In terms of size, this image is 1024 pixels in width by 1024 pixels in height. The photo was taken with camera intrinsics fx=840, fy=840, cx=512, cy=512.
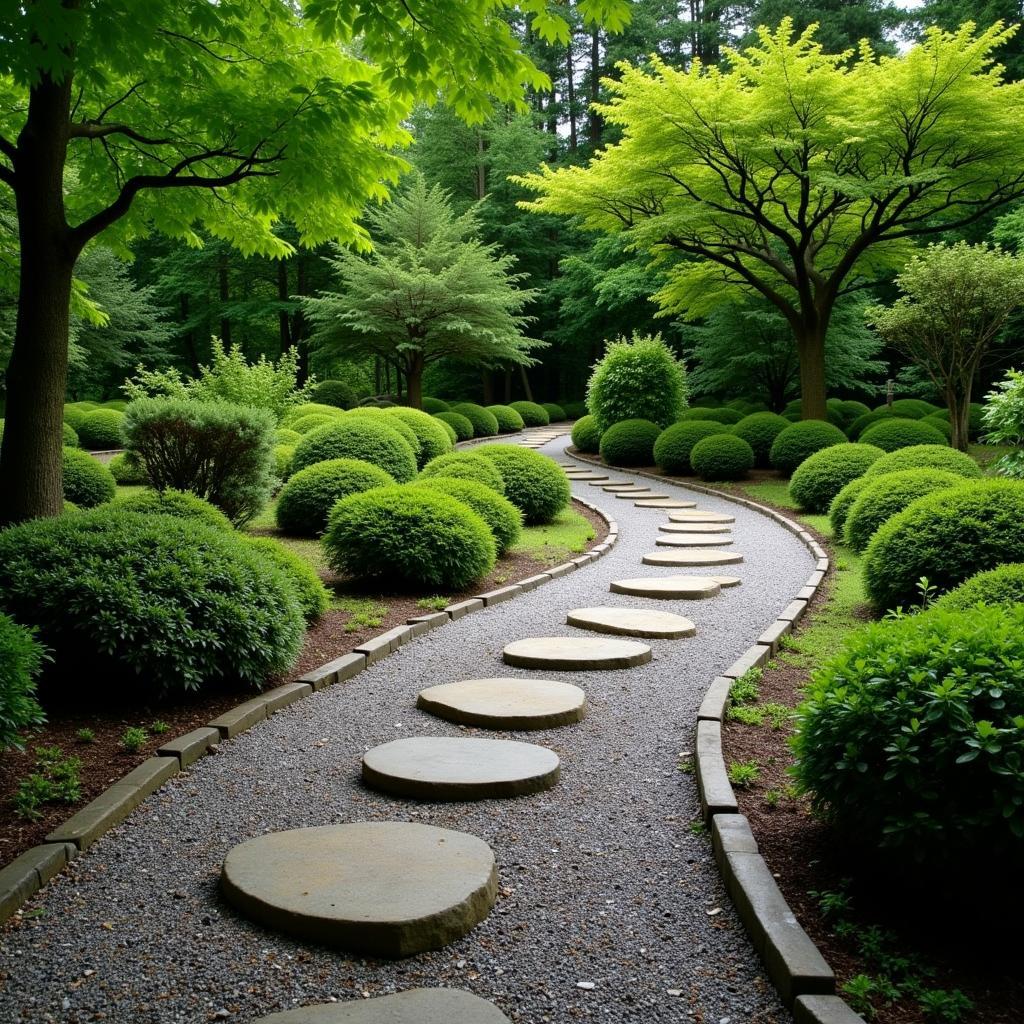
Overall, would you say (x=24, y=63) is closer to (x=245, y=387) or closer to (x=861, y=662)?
(x=861, y=662)

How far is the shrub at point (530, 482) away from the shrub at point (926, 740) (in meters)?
8.48

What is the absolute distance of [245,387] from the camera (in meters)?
14.9

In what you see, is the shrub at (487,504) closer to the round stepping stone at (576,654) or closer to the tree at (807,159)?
the round stepping stone at (576,654)

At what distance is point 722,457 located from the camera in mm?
15906

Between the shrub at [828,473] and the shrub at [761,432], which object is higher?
the shrub at [761,432]

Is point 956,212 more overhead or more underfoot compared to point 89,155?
more overhead

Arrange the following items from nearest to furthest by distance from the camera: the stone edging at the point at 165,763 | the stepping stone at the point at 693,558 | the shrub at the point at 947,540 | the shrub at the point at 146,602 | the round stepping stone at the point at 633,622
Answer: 1. the stone edging at the point at 165,763
2. the shrub at the point at 146,602
3. the shrub at the point at 947,540
4. the round stepping stone at the point at 633,622
5. the stepping stone at the point at 693,558

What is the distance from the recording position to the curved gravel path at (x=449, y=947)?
7.76 feet

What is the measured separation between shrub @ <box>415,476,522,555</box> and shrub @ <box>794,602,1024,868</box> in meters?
5.99

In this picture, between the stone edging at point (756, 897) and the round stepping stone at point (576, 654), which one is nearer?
the stone edging at point (756, 897)

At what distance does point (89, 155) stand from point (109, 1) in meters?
3.03

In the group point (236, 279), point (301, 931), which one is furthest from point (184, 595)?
point (236, 279)

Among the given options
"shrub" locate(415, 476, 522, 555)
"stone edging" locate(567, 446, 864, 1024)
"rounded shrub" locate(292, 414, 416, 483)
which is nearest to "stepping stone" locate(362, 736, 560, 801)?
"stone edging" locate(567, 446, 864, 1024)

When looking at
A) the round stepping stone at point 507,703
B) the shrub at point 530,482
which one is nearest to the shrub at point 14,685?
the round stepping stone at point 507,703
